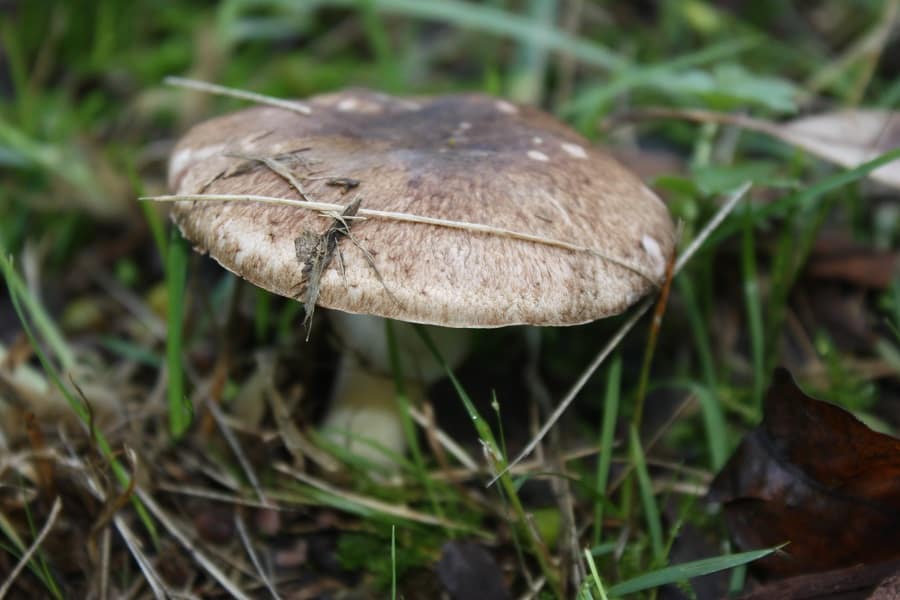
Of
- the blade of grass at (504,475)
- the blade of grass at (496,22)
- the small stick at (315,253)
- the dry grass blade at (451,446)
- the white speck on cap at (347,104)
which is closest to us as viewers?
the small stick at (315,253)

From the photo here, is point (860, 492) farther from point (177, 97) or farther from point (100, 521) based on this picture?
point (177, 97)

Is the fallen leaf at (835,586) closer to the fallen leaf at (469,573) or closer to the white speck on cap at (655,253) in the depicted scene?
the fallen leaf at (469,573)

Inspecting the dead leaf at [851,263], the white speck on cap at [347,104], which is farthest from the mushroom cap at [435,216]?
the dead leaf at [851,263]

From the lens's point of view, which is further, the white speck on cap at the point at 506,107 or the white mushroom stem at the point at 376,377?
the white speck on cap at the point at 506,107

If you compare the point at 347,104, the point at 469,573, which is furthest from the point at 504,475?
the point at 347,104

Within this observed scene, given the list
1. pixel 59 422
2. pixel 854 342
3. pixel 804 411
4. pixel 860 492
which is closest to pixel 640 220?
pixel 804 411

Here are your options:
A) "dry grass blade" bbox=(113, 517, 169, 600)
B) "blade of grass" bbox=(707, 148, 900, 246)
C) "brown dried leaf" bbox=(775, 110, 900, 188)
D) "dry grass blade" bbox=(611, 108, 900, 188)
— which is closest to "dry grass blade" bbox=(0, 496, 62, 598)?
"dry grass blade" bbox=(113, 517, 169, 600)

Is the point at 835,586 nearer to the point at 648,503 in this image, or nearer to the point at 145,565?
the point at 648,503
